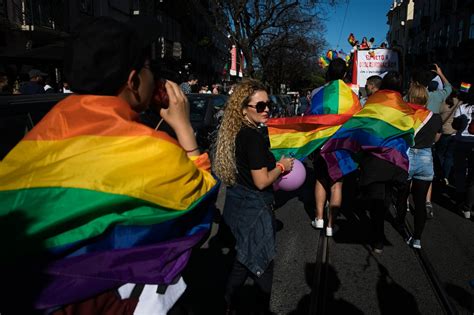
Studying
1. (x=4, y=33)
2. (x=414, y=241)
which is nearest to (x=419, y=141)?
(x=414, y=241)

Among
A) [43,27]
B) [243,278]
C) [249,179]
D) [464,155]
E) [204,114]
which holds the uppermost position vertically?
[43,27]

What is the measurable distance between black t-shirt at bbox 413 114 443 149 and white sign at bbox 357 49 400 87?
958 centimetres

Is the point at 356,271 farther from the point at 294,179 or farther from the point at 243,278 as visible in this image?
the point at 243,278

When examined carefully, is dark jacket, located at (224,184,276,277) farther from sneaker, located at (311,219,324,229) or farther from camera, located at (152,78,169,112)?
sneaker, located at (311,219,324,229)

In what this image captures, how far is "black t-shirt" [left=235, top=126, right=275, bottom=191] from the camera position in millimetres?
2703

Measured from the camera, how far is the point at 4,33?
46.6 ft

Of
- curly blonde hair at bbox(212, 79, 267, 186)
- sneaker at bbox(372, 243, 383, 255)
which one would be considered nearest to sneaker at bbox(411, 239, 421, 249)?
sneaker at bbox(372, 243, 383, 255)

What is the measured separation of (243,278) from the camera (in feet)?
9.47

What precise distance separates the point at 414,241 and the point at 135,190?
4243 millimetres

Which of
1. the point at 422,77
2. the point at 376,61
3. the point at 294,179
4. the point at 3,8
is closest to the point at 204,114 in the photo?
the point at 422,77

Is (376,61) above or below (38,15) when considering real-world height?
below

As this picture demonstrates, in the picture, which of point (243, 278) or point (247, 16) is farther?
point (247, 16)

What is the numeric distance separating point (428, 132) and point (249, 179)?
9.26 feet

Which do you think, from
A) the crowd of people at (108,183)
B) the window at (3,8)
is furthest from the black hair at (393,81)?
the window at (3,8)
